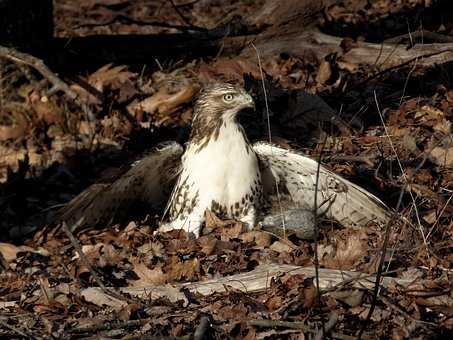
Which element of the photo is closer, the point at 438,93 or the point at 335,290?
the point at 335,290

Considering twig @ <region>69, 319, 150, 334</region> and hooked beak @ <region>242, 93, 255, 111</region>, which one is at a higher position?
hooked beak @ <region>242, 93, 255, 111</region>

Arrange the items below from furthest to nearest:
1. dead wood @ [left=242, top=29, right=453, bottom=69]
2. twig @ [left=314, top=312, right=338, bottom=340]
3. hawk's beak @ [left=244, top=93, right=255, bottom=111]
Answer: dead wood @ [left=242, top=29, right=453, bottom=69] < hawk's beak @ [left=244, top=93, right=255, bottom=111] < twig @ [left=314, top=312, right=338, bottom=340]

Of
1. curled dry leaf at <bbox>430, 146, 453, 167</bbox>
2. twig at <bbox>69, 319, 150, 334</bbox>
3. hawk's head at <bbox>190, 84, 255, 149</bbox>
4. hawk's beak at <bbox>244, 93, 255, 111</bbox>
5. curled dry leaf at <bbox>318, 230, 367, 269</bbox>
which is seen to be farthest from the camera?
curled dry leaf at <bbox>430, 146, 453, 167</bbox>

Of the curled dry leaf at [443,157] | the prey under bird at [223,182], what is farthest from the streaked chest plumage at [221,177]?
the curled dry leaf at [443,157]

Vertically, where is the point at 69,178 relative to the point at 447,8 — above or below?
below

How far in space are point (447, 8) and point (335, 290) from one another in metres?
6.63

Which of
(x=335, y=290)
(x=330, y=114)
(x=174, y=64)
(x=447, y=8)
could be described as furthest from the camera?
(x=447, y=8)

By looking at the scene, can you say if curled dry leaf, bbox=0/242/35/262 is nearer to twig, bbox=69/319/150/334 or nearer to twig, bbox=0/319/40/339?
twig, bbox=0/319/40/339

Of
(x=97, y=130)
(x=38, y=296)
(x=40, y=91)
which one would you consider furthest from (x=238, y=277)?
(x=40, y=91)

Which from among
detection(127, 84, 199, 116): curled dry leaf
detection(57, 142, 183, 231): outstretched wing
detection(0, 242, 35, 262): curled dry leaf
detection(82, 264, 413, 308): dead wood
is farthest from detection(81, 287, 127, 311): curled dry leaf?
detection(127, 84, 199, 116): curled dry leaf

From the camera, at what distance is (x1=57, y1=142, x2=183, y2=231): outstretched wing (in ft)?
21.0

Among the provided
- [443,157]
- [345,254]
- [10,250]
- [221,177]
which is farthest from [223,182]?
[443,157]

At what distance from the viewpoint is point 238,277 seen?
17.7 feet

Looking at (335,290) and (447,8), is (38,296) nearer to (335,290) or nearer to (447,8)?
(335,290)
